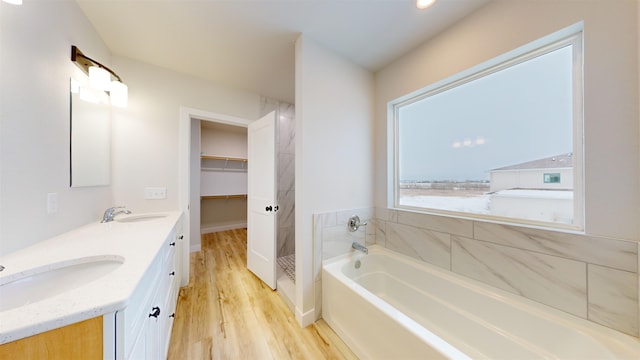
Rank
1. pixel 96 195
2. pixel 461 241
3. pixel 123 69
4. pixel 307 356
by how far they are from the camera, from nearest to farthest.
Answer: pixel 307 356
pixel 461 241
pixel 96 195
pixel 123 69

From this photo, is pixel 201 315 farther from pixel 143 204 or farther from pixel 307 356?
pixel 143 204

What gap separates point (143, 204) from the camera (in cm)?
194

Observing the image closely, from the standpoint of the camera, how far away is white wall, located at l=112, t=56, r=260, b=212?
1861mm

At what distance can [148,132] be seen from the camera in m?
1.97

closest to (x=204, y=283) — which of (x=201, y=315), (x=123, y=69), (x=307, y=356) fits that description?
(x=201, y=315)

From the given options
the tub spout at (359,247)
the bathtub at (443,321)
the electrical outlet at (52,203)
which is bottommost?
the bathtub at (443,321)

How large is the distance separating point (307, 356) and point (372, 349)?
453 mm

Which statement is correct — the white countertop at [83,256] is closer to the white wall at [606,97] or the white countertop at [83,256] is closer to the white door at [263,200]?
the white door at [263,200]

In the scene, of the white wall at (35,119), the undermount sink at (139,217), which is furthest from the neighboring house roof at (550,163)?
the undermount sink at (139,217)

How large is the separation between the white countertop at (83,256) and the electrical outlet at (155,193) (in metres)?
0.60

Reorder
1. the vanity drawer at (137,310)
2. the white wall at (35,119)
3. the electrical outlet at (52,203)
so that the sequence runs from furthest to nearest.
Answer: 1. the electrical outlet at (52,203)
2. the white wall at (35,119)
3. the vanity drawer at (137,310)

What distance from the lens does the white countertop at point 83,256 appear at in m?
0.49

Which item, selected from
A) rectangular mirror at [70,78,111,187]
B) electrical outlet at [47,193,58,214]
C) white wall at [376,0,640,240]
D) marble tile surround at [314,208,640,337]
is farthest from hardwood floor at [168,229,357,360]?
white wall at [376,0,640,240]

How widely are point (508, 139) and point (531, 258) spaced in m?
A: 0.79
